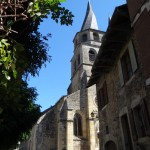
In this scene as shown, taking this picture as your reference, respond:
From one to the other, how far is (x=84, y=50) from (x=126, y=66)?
2448cm

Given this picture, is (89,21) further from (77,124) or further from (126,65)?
(126,65)

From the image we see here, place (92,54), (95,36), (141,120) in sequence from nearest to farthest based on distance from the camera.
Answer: (141,120), (92,54), (95,36)

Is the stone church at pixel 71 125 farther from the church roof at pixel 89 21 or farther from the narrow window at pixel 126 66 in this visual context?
the narrow window at pixel 126 66

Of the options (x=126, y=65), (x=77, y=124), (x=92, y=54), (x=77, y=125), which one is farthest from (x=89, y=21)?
(x=126, y=65)

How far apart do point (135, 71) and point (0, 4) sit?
5.79m

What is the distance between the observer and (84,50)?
107 ft

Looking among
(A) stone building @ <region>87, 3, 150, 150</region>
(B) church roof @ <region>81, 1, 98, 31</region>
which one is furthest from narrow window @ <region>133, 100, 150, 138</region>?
(B) church roof @ <region>81, 1, 98, 31</region>

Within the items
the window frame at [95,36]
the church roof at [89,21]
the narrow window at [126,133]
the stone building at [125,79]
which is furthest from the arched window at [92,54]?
the narrow window at [126,133]

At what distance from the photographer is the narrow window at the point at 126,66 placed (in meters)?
8.00

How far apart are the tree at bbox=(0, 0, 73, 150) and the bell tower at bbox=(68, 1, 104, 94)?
2184 centimetres

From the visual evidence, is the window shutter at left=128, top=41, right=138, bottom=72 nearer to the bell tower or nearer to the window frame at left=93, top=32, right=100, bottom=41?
the bell tower

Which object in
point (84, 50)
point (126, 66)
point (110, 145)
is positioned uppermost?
point (84, 50)

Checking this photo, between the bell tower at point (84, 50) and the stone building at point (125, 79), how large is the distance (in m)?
19.0

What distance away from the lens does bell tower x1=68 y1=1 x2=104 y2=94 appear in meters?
30.5
